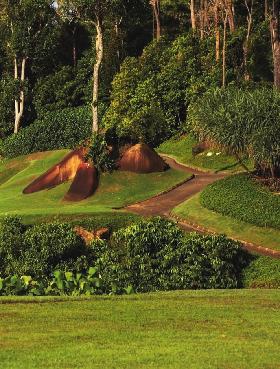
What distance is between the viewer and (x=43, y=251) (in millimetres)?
21766

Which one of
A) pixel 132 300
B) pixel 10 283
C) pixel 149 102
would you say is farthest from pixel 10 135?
pixel 132 300

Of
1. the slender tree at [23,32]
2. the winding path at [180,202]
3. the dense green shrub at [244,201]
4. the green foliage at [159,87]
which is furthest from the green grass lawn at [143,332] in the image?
the slender tree at [23,32]

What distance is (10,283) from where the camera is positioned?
58.9ft

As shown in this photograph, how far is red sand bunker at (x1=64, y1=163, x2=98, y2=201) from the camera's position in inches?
1164

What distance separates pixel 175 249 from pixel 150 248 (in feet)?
2.81

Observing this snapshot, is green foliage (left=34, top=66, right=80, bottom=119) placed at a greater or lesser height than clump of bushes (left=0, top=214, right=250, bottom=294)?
greater

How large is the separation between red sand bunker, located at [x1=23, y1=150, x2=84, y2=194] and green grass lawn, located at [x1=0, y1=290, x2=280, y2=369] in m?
17.9

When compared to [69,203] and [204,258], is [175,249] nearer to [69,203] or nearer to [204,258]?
[204,258]

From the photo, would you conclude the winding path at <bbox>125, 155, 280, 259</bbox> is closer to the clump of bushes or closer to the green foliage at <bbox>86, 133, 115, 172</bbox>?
the clump of bushes

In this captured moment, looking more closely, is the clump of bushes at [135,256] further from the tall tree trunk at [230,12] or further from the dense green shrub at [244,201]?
the tall tree trunk at [230,12]

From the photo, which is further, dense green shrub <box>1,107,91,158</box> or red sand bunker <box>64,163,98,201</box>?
dense green shrub <box>1,107,91,158</box>

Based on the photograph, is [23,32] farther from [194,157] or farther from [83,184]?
[83,184]

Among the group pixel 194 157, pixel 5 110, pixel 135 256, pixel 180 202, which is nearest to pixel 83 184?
pixel 180 202

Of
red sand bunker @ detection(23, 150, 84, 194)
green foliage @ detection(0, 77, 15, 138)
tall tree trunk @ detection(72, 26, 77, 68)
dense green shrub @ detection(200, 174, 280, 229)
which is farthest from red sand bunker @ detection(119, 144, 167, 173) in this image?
tall tree trunk @ detection(72, 26, 77, 68)
